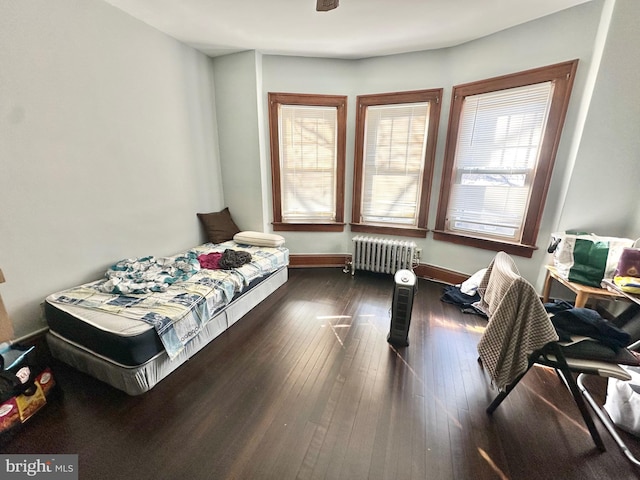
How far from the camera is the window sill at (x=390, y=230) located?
10.6ft

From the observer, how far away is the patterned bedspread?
1633mm

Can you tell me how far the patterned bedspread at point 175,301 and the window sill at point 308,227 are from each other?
4.13 feet

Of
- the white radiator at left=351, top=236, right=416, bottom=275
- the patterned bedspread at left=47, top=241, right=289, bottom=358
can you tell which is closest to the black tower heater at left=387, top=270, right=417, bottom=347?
the white radiator at left=351, top=236, right=416, bottom=275

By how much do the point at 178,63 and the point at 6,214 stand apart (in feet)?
7.08

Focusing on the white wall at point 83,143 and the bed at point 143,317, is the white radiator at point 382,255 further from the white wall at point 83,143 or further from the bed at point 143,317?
the white wall at point 83,143

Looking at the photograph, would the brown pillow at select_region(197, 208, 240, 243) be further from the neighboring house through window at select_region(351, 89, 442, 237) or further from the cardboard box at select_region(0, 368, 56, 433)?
the cardboard box at select_region(0, 368, 56, 433)

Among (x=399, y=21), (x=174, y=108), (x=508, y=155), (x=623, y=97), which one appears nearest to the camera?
(x=623, y=97)

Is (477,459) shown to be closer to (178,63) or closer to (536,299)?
(536,299)

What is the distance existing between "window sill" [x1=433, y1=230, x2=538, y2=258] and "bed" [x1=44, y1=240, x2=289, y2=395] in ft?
7.89

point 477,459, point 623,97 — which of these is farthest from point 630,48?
point 477,459

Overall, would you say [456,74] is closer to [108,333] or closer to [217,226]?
[217,226]

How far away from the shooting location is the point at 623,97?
1.96 metres

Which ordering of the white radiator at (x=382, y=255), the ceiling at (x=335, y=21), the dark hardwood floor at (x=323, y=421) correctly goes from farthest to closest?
the white radiator at (x=382, y=255)
the ceiling at (x=335, y=21)
the dark hardwood floor at (x=323, y=421)

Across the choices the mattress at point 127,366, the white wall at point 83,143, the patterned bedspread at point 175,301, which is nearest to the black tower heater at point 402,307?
the patterned bedspread at point 175,301
